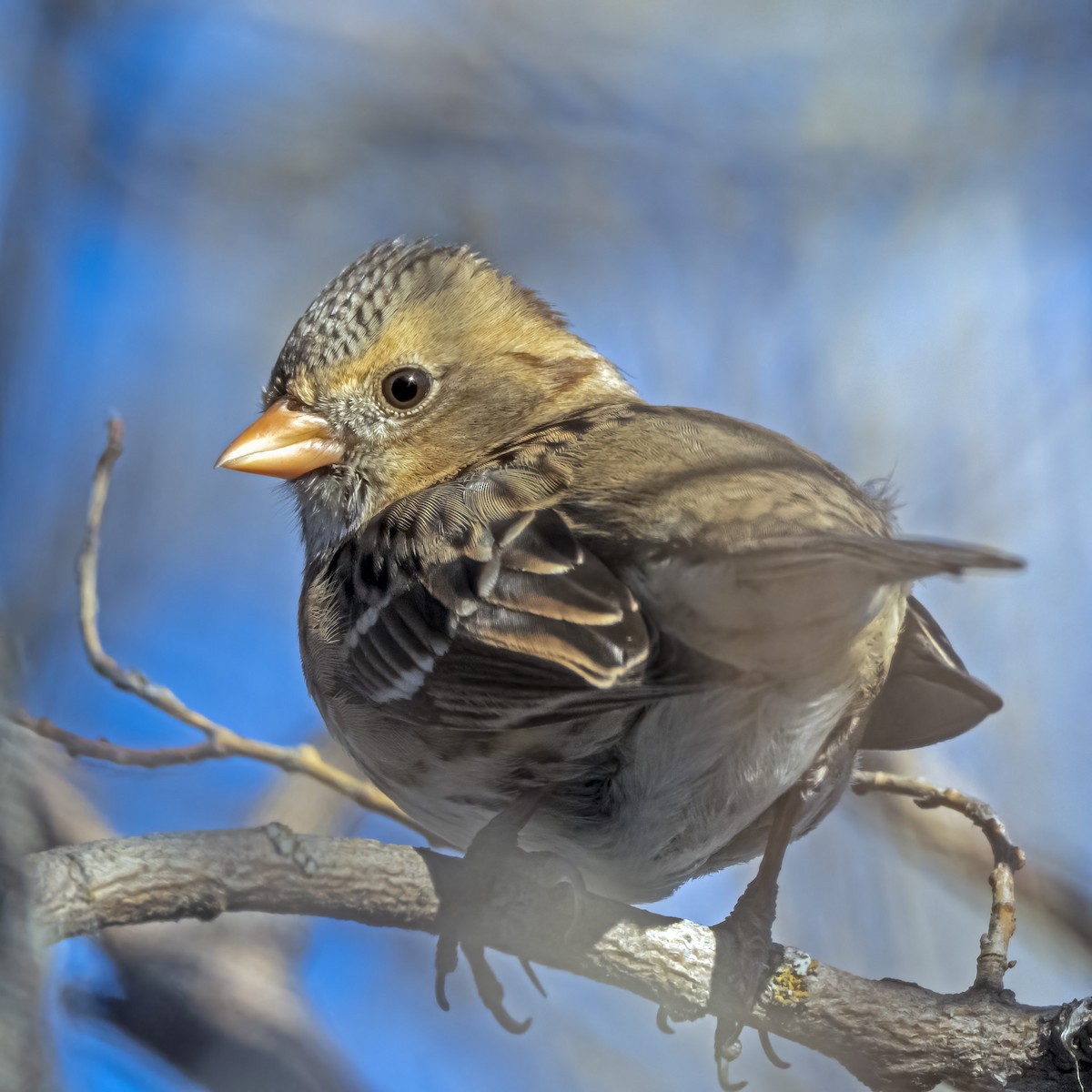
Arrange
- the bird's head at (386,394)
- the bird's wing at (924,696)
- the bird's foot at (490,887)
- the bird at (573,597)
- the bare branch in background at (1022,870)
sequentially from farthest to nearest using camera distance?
the bird's head at (386,394)
the bare branch in background at (1022,870)
the bird's wing at (924,696)
the bird's foot at (490,887)
the bird at (573,597)

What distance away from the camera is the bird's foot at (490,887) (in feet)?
7.48

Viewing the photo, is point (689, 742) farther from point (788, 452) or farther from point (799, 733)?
point (788, 452)

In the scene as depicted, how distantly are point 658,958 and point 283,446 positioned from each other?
4.87ft

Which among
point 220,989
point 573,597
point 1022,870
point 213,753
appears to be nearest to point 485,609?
point 573,597

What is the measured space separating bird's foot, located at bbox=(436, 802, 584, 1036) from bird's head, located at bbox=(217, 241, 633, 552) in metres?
0.91

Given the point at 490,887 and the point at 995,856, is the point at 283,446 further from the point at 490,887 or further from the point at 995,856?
the point at 995,856

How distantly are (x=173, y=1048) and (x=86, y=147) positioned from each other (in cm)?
171

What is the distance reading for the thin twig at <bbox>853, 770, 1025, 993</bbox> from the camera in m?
2.48

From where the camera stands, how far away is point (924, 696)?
2797 millimetres

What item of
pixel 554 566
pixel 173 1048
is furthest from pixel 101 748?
pixel 554 566

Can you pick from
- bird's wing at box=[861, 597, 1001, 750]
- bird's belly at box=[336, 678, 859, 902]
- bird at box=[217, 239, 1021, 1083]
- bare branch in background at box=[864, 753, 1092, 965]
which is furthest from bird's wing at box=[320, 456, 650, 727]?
bare branch in background at box=[864, 753, 1092, 965]

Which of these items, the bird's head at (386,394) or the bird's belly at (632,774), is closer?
the bird's belly at (632,774)

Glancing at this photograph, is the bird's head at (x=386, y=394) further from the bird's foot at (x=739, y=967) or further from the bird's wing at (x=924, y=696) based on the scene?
the bird's foot at (x=739, y=967)

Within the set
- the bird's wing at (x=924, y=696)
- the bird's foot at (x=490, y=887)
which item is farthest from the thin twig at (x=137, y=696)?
the bird's wing at (x=924, y=696)
